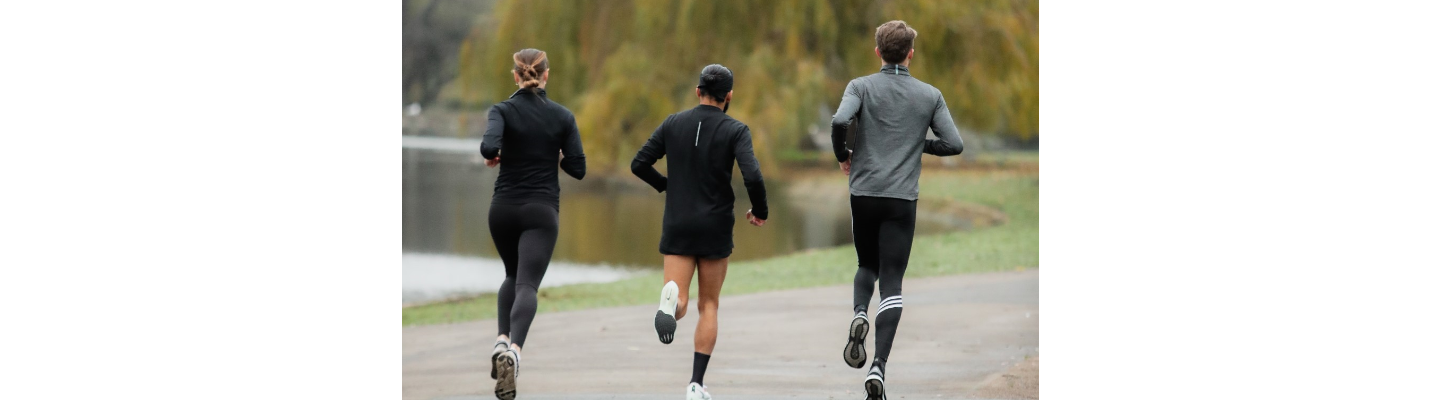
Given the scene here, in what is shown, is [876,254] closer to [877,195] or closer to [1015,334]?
[877,195]

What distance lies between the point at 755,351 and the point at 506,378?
2641mm

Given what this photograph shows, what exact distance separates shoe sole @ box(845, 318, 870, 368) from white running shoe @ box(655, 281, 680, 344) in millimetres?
762

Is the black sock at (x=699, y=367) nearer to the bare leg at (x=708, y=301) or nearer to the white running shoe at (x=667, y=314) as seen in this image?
the bare leg at (x=708, y=301)

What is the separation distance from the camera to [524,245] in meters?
5.95

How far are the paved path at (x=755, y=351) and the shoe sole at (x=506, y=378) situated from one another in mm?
728

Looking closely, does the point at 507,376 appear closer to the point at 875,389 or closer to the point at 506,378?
the point at 506,378

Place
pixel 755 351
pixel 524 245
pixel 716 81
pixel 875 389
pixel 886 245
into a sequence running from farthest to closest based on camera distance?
pixel 755 351 < pixel 524 245 < pixel 886 245 < pixel 716 81 < pixel 875 389

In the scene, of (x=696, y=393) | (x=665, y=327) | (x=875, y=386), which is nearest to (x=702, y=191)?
(x=665, y=327)

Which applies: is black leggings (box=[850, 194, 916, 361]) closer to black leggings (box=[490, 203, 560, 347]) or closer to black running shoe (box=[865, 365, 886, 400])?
black running shoe (box=[865, 365, 886, 400])

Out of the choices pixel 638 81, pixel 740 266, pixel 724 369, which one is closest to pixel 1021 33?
pixel 638 81

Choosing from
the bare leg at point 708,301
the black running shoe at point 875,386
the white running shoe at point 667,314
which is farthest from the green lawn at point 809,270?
the black running shoe at point 875,386

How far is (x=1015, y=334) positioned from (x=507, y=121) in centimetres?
390

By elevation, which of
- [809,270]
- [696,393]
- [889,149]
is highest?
[889,149]

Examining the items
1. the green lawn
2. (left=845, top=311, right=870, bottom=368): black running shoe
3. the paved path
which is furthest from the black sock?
the green lawn
